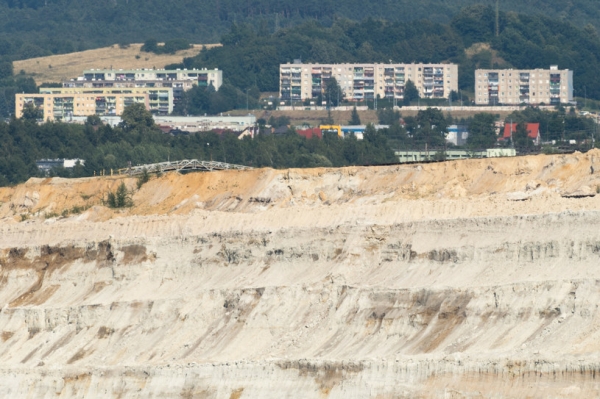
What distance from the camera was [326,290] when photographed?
6222 centimetres

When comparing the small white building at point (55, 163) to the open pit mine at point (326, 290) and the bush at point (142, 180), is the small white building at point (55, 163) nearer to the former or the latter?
the bush at point (142, 180)

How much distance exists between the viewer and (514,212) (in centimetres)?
6325

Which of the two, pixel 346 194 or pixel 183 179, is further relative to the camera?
pixel 183 179

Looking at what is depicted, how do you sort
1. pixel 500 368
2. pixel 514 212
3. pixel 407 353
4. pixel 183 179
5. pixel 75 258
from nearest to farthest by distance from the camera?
pixel 500 368, pixel 407 353, pixel 514 212, pixel 75 258, pixel 183 179

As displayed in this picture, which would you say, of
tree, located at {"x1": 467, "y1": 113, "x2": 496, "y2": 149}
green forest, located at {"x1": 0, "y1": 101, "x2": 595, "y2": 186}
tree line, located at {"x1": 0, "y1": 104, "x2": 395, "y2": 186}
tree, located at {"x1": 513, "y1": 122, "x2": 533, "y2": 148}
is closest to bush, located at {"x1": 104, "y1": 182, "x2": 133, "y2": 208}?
green forest, located at {"x1": 0, "y1": 101, "x2": 595, "y2": 186}

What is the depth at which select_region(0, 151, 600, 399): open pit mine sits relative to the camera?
53.4 m

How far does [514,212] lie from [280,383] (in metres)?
11.8

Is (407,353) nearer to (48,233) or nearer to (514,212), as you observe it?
(514,212)

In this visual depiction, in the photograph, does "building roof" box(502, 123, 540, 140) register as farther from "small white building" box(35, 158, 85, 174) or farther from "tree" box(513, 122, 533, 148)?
"small white building" box(35, 158, 85, 174)

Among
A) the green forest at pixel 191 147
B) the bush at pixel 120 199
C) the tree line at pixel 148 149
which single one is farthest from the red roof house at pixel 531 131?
the bush at pixel 120 199

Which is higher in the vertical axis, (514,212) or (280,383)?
(514,212)

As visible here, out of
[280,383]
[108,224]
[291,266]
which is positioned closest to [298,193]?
[108,224]

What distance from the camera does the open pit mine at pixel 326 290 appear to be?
53.4 meters

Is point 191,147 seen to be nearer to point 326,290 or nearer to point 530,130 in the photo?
point 530,130
